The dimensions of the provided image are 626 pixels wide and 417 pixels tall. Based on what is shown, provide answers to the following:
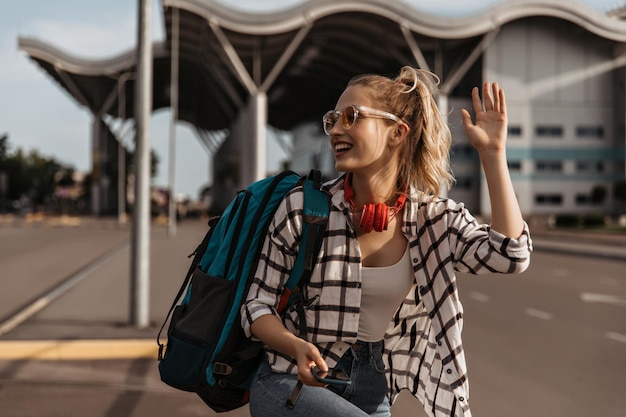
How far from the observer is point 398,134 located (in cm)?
229

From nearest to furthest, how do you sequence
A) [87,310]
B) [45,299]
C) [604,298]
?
[87,310] → [45,299] → [604,298]

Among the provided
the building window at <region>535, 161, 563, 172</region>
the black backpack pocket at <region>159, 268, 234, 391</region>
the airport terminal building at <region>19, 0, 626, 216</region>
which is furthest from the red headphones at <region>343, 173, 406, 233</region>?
the building window at <region>535, 161, 563, 172</region>

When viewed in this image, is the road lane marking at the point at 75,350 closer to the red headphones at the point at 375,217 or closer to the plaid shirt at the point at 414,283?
the plaid shirt at the point at 414,283

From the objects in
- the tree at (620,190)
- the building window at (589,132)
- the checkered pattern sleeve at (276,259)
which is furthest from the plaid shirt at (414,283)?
the building window at (589,132)

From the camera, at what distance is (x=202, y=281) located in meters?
2.18

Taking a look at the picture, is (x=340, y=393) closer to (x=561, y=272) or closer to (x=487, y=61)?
(x=561, y=272)

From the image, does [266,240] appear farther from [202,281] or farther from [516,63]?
[516,63]

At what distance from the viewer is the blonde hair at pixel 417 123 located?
7.37 feet

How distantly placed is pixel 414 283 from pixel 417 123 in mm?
559

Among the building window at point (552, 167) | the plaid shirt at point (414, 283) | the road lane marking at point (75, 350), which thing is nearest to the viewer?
the plaid shirt at point (414, 283)

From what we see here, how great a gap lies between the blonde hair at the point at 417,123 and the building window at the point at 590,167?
50.7 metres

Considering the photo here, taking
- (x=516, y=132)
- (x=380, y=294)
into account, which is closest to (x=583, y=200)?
(x=516, y=132)

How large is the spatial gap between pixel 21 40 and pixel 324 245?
60166 mm

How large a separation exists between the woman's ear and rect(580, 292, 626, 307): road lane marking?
30.6ft
